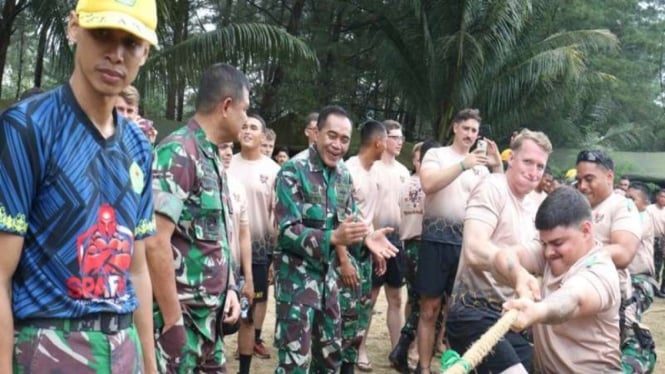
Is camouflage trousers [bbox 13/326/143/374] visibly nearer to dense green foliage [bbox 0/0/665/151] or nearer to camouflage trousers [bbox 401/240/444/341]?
camouflage trousers [bbox 401/240/444/341]

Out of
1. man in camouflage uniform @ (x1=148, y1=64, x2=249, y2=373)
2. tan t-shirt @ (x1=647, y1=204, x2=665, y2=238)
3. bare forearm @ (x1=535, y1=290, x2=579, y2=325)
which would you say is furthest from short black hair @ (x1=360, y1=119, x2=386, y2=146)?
tan t-shirt @ (x1=647, y1=204, x2=665, y2=238)

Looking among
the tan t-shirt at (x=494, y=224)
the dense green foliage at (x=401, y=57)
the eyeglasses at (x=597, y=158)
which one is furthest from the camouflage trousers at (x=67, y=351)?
the dense green foliage at (x=401, y=57)

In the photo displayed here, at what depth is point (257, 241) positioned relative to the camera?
22.6ft

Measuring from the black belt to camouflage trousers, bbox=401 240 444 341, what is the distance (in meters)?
5.17

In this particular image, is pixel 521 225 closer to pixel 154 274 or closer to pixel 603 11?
pixel 154 274

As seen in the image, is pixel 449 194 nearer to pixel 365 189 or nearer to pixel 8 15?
pixel 365 189

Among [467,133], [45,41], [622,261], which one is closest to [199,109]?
[622,261]

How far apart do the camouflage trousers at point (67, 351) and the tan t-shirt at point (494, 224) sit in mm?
2786

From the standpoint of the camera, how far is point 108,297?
7.36 feet

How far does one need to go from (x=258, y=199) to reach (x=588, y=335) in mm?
3705

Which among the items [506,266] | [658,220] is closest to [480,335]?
[506,266]

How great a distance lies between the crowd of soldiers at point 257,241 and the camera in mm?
2127

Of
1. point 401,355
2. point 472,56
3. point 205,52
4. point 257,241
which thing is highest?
point 472,56

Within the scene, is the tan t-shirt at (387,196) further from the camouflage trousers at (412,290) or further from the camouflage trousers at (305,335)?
the camouflage trousers at (305,335)
